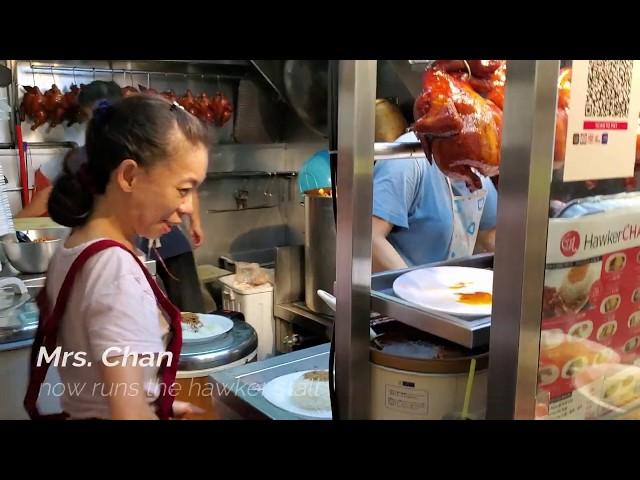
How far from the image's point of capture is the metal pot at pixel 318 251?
155cm

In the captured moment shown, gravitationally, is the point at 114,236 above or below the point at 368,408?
above

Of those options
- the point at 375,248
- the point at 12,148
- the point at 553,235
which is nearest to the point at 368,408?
the point at 553,235

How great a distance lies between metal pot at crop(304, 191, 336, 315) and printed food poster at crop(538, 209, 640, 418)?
886 mm

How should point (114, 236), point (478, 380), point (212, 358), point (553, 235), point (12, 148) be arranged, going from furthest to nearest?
point (12, 148)
point (212, 358)
point (114, 236)
point (478, 380)
point (553, 235)

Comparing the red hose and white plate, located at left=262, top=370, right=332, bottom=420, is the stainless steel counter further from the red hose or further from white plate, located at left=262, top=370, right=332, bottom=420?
the red hose

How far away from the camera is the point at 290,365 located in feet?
3.01

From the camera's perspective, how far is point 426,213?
1529 millimetres

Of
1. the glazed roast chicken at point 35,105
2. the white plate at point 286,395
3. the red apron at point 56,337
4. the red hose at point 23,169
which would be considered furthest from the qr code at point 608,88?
the glazed roast chicken at point 35,105

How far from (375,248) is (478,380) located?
0.71 metres

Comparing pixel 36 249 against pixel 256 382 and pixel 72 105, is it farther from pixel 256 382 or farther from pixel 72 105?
pixel 256 382

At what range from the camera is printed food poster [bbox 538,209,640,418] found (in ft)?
1.98

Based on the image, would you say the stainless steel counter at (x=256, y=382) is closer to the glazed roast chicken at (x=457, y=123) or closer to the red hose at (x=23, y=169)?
the glazed roast chicken at (x=457, y=123)
